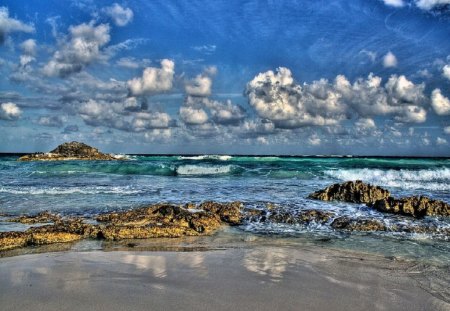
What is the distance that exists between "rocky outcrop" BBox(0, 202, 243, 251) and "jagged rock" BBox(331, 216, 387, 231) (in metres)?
2.39

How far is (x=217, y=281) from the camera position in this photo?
183 inches

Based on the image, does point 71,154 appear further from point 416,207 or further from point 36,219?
point 416,207

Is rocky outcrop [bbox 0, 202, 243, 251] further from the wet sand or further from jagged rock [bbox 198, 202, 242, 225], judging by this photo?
the wet sand

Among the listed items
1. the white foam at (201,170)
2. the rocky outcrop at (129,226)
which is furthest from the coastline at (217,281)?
the white foam at (201,170)

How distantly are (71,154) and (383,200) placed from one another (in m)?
60.1

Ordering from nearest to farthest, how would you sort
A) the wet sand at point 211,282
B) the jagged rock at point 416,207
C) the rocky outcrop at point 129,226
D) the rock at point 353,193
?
the wet sand at point 211,282, the rocky outcrop at point 129,226, the jagged rock at point 416,207, the rock at point 353,193

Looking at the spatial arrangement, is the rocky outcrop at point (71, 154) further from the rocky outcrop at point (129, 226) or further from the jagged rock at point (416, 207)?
the jagged rock at point (416, 207)

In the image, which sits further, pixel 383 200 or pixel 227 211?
pixel 383 200

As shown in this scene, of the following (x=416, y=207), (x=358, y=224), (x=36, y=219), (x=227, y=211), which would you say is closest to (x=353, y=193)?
(x=416, y=207)

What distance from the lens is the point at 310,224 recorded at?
9117 mm

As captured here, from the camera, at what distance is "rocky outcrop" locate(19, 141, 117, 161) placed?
5950 centimetres

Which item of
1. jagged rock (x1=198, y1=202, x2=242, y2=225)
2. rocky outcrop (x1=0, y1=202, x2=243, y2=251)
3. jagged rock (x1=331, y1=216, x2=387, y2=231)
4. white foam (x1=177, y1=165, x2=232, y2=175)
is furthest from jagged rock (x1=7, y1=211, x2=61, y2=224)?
white foam (x1=177, y1=165, x2=232, y2=175)

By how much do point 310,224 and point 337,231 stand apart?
32.5 inches

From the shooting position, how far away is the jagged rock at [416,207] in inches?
417
